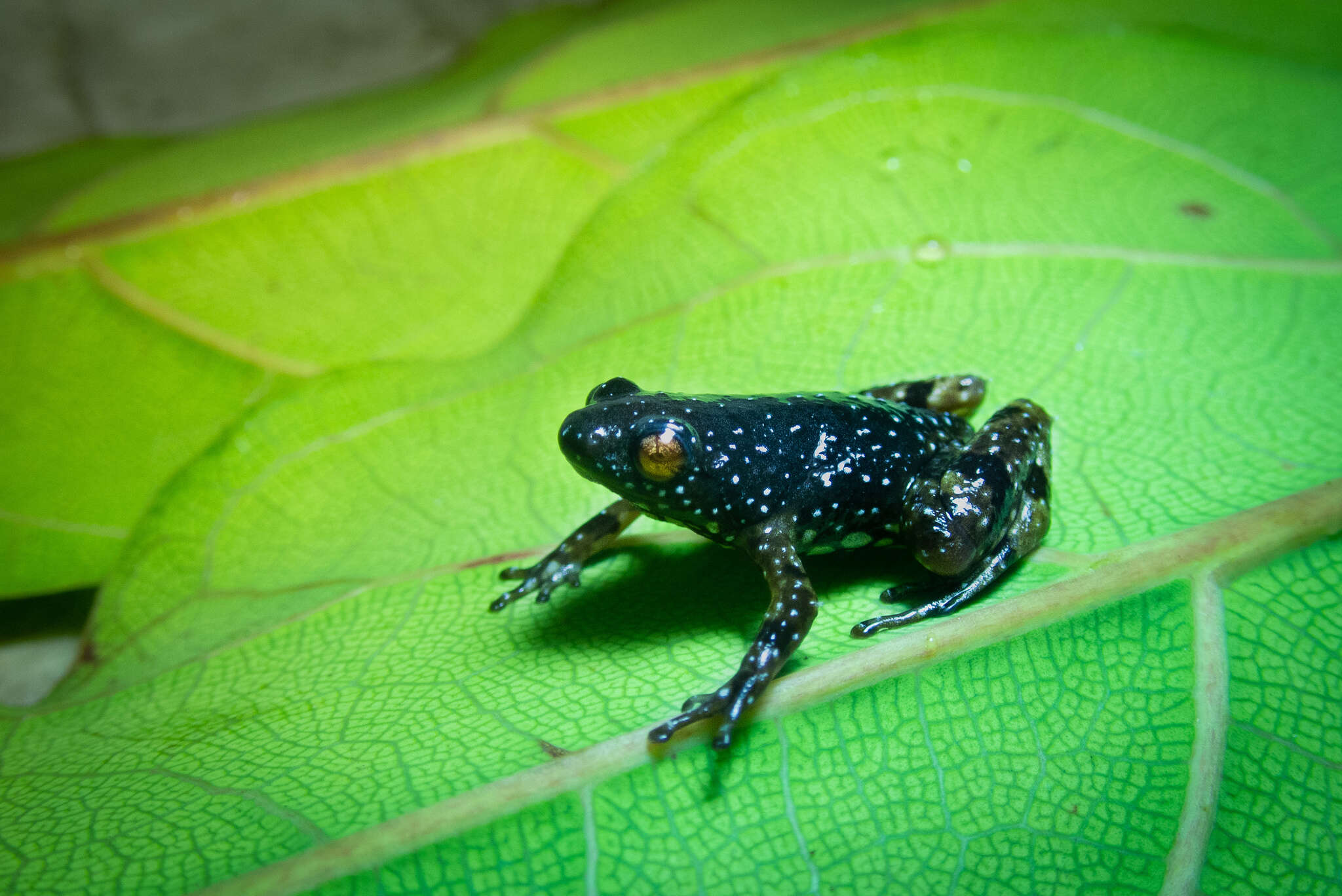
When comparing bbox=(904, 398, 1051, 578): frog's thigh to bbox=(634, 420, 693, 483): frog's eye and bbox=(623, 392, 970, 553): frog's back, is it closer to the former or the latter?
bbox=(623, 392, 970, 553): frog's back

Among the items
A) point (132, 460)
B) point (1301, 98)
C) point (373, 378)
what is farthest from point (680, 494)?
point (1301, 98)

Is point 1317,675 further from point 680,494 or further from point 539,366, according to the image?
point 539,366

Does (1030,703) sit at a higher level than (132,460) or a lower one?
lower

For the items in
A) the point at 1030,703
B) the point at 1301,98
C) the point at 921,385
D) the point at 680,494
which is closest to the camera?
the point at 1030,703

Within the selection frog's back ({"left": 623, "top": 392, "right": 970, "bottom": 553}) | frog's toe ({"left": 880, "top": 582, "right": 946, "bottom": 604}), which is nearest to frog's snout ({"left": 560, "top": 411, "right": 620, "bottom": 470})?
frog's back ({"left": 623, "top": 392, "right": 970, "bottom": 553})

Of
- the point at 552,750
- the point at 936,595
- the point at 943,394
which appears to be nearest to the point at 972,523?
the point at 936,595

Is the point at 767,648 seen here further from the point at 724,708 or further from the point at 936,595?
the point at 936,595
